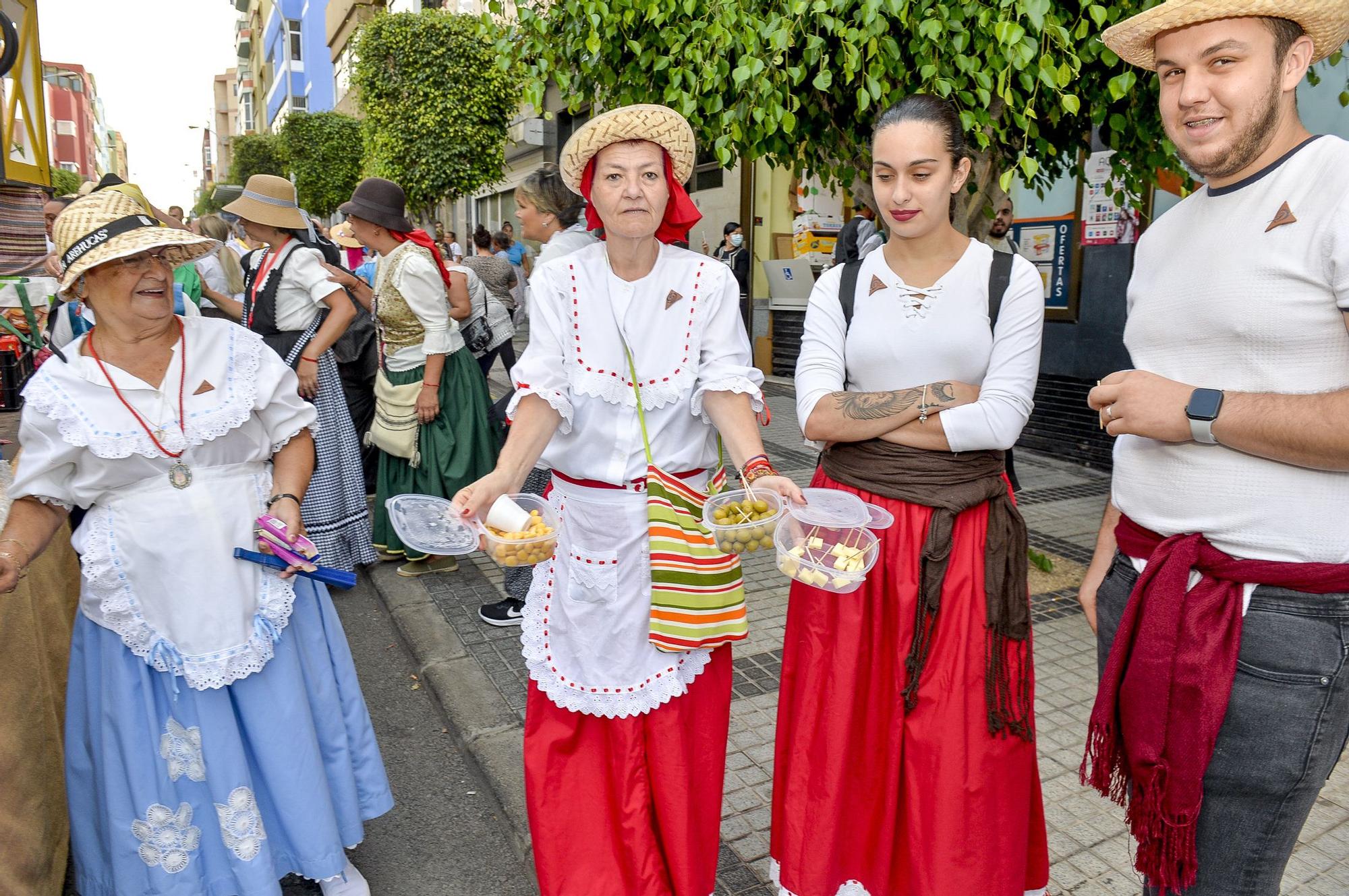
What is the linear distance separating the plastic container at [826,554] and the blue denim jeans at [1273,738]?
2.33 feet

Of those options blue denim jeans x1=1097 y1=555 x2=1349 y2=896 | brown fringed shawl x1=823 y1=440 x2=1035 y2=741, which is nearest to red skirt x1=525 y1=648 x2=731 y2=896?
brown fringed shawl x1=823 y1=440 x2=1035 y2=741

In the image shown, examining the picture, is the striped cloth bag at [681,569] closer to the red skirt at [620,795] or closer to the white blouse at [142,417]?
the red skirt at [620,795]

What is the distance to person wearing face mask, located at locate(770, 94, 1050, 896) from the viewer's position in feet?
6.99

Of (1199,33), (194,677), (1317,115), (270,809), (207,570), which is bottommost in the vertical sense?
(270,809)

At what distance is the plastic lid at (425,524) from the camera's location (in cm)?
222

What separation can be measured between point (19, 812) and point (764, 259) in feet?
37.5

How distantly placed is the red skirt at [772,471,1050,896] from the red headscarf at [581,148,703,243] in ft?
2.54

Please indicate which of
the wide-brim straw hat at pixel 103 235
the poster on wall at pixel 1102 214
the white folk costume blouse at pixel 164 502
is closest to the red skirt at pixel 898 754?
the white folk costume blouse at pixel 164 502

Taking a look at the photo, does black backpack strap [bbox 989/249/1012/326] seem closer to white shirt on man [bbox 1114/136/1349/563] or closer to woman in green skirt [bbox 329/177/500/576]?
white shirt on man [bbox 1114/136/1349/563]

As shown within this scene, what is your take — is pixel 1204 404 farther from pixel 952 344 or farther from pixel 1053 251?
pixel 1053 251

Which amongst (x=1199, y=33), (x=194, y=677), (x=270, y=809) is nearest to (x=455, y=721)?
(x=270, y=809)

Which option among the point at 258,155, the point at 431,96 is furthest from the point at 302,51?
the point at 431,96

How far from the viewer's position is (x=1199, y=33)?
62.4 inches

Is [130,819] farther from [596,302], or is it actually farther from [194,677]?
[596,302]
